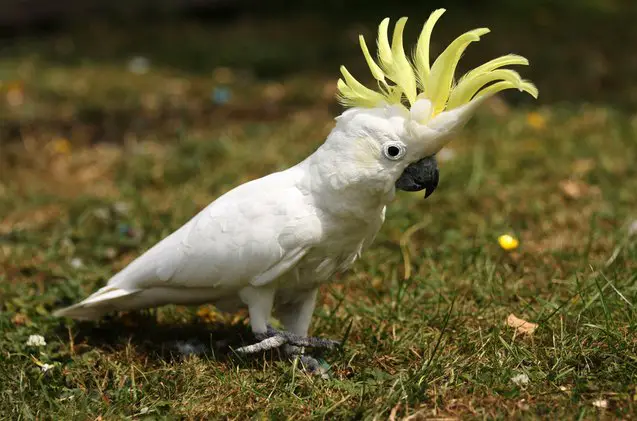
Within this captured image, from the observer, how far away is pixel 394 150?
237cm

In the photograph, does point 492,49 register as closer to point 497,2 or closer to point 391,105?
point 497,2

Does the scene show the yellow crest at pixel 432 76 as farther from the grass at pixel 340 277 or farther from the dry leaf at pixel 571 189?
the dry leaf at pixel 571 189

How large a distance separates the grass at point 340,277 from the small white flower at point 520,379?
1 centimetres

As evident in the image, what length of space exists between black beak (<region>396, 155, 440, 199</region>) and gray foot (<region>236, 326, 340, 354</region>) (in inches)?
23.6

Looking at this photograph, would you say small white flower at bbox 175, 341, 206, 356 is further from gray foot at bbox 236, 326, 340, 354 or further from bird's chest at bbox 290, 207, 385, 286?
bird's chest at bbox 290, 207, 385, 286

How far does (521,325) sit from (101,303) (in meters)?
1.41

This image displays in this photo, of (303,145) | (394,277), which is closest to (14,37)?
(303,145)

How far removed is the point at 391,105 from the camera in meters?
2.42

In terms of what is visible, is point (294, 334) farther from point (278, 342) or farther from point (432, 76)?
point (432, 76)

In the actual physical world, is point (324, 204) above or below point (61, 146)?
above

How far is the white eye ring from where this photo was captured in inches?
92.8

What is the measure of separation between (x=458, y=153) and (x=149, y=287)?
100 inches

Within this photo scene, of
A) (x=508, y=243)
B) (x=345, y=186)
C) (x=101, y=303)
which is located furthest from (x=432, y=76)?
(x=101, y=303)

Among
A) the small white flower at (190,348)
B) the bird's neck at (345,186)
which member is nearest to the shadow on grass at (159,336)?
the small white flower at (190,348)
